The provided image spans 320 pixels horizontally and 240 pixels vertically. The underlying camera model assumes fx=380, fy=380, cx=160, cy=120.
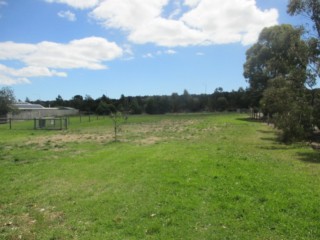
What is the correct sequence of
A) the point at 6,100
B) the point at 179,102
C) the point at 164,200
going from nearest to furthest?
the point at 164,200 < the point at 6,100 < the point at 179,102

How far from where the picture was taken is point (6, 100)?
2677 inches

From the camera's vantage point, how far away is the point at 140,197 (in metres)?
8.55

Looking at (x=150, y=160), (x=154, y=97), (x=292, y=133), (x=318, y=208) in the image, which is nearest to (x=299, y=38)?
(x=292, y=133)

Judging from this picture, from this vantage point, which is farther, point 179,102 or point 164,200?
point 179,102

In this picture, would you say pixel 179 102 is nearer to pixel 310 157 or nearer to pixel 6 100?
pixel 6 100

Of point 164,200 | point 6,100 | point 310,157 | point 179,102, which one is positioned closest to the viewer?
point 164,200

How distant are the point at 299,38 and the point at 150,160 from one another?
11929 mm

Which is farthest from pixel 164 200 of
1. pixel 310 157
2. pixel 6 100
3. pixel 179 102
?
pixel 179 102

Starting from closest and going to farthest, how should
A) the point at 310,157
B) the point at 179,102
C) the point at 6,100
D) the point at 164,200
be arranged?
the point at 164,200 < the point at 310,157 < the point at 6,100 < the point at 179,102

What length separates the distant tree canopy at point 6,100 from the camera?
2660 inches

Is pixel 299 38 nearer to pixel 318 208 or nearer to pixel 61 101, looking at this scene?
pixel 318 208

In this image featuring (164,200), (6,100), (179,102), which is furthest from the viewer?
(179,102)

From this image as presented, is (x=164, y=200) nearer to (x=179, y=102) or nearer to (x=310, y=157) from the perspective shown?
(x=310, y=157)

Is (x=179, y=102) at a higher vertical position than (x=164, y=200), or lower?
higher
